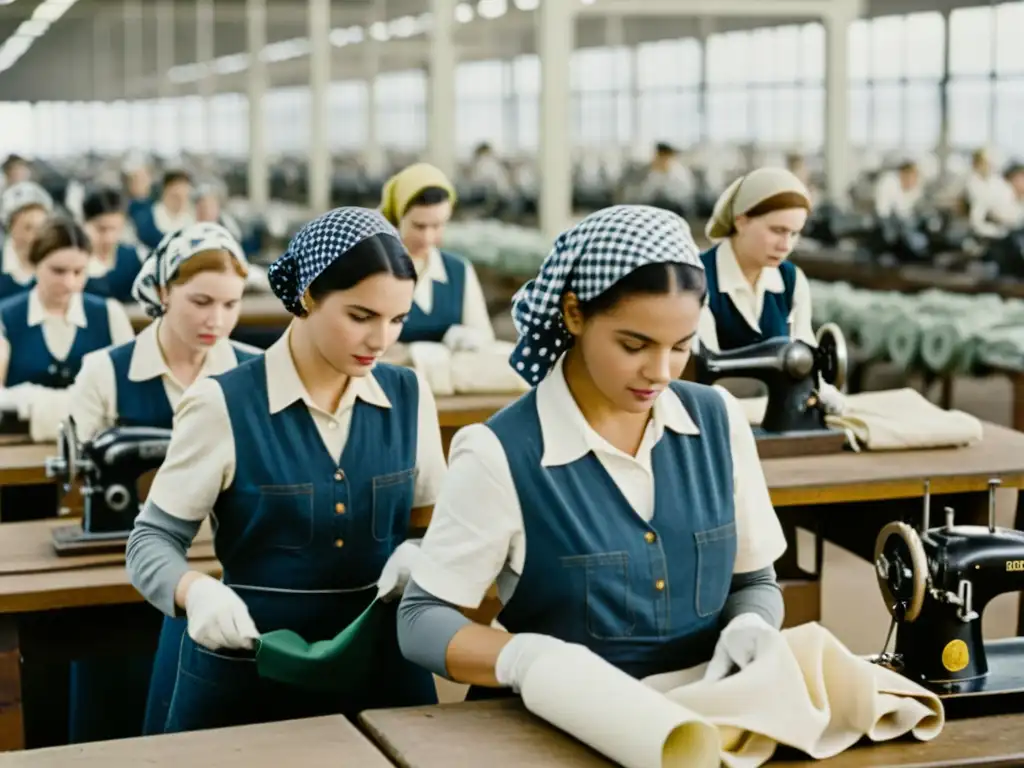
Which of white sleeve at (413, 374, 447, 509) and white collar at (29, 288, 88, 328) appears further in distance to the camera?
white collar at (29, 288, 88, 328)

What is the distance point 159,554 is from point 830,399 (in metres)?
1.84

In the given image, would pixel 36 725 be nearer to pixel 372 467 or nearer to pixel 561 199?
pixel 372 467

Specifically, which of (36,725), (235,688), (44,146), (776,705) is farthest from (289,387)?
(44,146)

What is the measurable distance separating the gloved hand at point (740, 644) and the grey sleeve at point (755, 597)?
5.2 inches

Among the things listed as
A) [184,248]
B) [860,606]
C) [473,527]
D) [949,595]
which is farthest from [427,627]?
[860,606]

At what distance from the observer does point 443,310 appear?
4695mm

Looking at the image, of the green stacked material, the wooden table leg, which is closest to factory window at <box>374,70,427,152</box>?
the green stacked material

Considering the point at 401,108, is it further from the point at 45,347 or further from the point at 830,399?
the point at 830,399

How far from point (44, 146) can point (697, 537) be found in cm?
3402

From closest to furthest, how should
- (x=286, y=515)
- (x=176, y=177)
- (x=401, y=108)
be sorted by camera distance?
1. (x=286, y=515)
2. (x=176, y=177)
3. (x=401, y=108)

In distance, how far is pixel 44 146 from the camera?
34.2 m

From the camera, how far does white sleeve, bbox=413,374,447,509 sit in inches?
94.0

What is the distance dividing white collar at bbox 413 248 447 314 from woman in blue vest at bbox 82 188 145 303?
1611 mm

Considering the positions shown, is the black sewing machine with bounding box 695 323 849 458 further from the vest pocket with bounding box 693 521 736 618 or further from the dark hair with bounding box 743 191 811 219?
the vest pocket with bounding box 693 521 736 618
